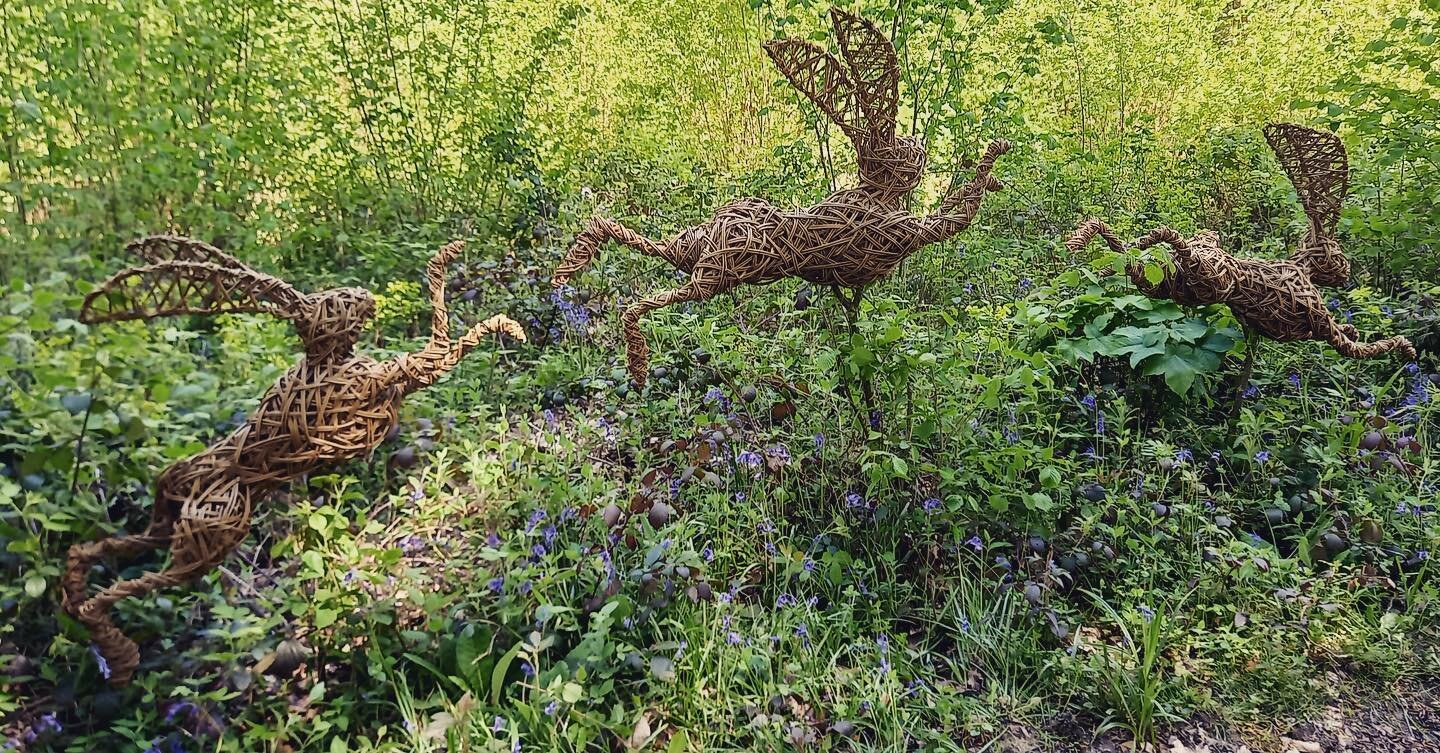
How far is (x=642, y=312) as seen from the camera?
2.58 m

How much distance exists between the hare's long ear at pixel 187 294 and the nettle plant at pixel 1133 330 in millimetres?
2294

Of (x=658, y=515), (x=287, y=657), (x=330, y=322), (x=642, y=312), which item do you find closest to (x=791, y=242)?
(x=642, y=312)

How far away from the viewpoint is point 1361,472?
9.73ft

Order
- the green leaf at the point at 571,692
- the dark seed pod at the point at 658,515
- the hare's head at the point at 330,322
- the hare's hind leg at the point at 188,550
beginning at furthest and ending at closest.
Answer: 1. the dark seed pod at the point at 658,515
2. the hare's head at the point at 330,322
3. the green leaf at the point at 571,692
4. the hare's hind leg at the point at 188,550

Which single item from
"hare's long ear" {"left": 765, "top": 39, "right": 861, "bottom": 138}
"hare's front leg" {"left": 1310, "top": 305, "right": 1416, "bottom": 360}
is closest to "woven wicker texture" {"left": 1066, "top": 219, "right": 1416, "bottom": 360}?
"hare's front leg" {"left": 1310, "top": 305, "right": 1416, "bottom": 360}

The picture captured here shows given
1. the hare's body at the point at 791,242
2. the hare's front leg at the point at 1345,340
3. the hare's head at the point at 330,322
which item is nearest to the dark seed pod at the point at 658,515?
the hare's body at the point at 791,242

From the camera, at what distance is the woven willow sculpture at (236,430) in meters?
1.78

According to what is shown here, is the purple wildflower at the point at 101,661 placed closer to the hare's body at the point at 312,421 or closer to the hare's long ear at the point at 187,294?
the hare's body at the point at 312,421

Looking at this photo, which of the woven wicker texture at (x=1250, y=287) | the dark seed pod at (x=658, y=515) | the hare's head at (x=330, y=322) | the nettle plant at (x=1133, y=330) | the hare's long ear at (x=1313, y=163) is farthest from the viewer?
the hare's long ear at (x=1313, y=163)

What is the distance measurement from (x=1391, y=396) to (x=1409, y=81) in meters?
4.40

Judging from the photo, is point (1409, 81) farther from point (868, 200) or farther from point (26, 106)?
→ point (26, 106)

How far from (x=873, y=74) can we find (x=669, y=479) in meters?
1.47

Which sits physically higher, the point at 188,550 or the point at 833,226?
the point at 833,226

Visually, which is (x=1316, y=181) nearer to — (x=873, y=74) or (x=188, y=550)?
(x=873, y=74)
